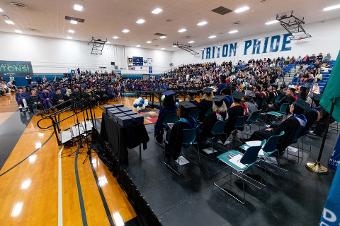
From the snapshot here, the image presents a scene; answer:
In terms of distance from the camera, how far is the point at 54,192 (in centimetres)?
321

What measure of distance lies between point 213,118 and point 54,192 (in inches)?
139

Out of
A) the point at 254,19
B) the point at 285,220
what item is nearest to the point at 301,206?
the point at 285,220

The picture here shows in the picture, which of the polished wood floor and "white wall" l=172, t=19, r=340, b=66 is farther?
"white wall" l=172, t=19, r=340, b=66

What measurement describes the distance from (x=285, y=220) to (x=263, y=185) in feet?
2.37

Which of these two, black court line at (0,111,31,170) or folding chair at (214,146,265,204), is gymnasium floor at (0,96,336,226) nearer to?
folding chair at (214,146,265,204)

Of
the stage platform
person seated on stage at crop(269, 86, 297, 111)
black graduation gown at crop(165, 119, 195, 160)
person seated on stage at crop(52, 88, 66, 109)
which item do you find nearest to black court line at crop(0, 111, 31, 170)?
person seated on stage at crop(52, 88, 66, 109)

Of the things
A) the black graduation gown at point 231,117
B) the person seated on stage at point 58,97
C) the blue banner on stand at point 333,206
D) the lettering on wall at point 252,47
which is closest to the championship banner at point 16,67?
the person seated on stage at point 58,97

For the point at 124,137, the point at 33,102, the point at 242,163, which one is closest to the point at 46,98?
the point at 33,102

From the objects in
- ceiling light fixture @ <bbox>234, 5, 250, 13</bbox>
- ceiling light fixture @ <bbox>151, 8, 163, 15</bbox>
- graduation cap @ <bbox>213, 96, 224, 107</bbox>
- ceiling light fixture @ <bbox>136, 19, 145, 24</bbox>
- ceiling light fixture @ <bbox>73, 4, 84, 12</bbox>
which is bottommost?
graduation cap @ <bbox>213, 96, 224, 107</bbox>

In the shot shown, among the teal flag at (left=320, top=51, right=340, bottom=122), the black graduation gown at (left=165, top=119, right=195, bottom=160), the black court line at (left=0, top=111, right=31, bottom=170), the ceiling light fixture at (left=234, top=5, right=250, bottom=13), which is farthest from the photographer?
the ceiling light fixture at (left=234, top=5, right=250, bottom=13)

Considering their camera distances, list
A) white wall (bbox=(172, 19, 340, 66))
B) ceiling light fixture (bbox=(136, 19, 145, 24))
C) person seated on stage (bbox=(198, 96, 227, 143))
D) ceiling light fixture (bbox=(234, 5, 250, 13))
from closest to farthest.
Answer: person seated on stage (bbox=(198, 96, 227, 143)) < ceiling light fixture (bbox=(234, 5, 250, 13)) < ceiling light fixture (bbox=(136, 19, 145, 24)) < white wall (bbox=(172, 19, 340, 66))

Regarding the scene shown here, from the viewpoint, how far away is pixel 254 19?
36.2 ft

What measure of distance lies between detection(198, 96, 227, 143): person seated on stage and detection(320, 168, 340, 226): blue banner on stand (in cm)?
314

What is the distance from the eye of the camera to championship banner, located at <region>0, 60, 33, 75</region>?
649 inches
